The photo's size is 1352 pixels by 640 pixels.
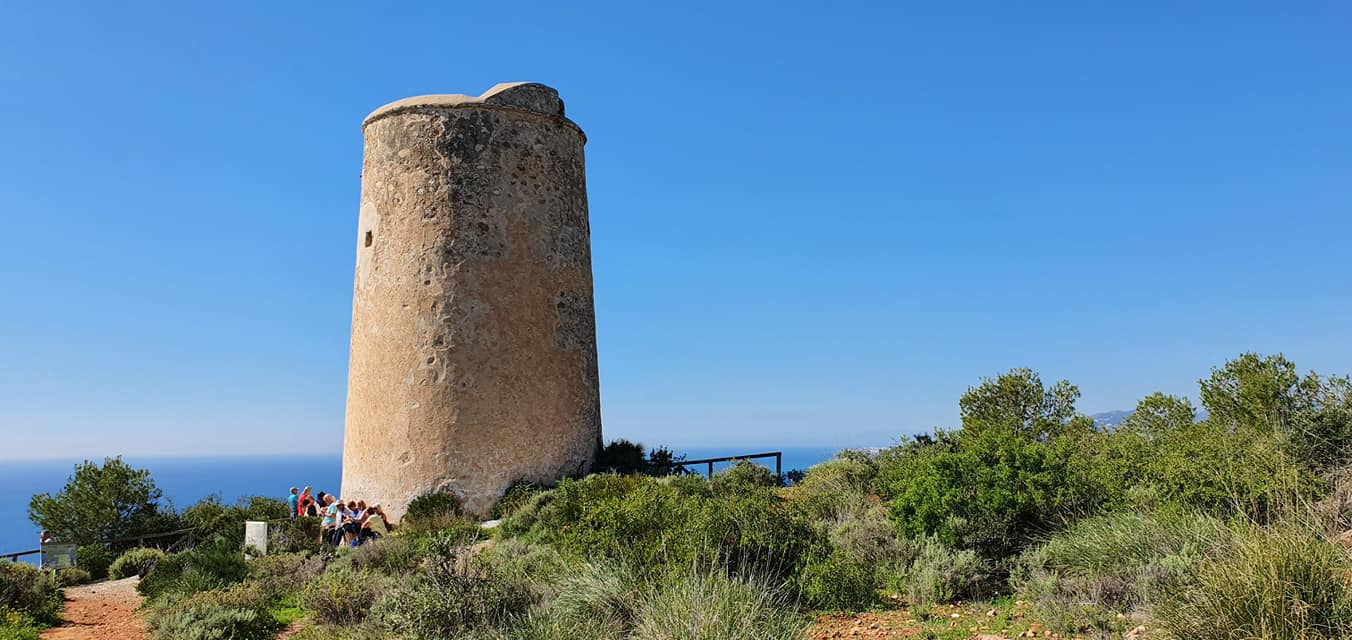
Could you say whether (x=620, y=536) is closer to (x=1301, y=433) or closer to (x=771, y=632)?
(x=771, y=632)

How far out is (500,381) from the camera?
50.9ft

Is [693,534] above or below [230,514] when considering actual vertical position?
above

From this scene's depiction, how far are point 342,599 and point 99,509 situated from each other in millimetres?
13939

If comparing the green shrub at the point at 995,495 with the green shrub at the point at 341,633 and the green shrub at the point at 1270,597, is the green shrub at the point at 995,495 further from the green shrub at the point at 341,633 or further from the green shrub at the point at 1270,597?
the green shrub at the point at 341,633

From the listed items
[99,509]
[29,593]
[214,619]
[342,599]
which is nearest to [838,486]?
[342,599]

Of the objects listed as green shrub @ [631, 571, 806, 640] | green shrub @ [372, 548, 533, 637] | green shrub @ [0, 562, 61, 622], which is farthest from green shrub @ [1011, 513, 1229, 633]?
green shrub @ [0, 562, 61, 622]

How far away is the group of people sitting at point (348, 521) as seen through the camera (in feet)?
44.7

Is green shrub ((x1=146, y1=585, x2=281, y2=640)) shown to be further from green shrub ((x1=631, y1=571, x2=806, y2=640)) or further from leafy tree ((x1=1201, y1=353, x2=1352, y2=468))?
leafy tree ((x1=1201, y1=353, x2=1352, y2=468))

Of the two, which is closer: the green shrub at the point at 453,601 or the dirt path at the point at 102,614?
the green shrub at the point at 453,601

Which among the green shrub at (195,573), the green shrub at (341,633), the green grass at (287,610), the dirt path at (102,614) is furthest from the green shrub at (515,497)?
the green shrub at (341,633)

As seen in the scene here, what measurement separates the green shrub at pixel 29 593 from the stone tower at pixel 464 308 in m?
5.54

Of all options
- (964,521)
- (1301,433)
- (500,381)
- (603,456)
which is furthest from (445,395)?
(1301,433)

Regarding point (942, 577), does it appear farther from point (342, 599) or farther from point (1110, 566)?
point (342, 599)

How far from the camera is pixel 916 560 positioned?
305 inches
